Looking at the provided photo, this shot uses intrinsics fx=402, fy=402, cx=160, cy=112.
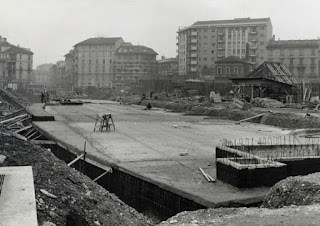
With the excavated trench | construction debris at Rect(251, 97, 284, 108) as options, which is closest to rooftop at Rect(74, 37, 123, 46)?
construction debris at Rect(251, 97, 284, 108)

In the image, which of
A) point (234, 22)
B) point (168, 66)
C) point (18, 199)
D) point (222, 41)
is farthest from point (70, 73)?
point (18, 199)

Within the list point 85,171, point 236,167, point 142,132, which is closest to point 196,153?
point 85,171

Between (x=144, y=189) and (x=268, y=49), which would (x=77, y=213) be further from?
(x=268, y=49)

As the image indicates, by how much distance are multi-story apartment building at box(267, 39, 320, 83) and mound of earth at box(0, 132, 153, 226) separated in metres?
91.3

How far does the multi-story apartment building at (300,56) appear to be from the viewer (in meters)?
95.5

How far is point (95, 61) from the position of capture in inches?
4966

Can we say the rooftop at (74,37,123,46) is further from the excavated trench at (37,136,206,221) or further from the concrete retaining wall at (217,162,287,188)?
the concrete retaining wall at (217,162,287,188)

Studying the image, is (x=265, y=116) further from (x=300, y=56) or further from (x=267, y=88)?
(x=300, y=56)

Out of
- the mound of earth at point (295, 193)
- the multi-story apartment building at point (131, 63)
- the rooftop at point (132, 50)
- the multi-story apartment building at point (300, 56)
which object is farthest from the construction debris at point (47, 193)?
the rooftop at point (132, 50)

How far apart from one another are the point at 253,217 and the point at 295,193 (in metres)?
2.24

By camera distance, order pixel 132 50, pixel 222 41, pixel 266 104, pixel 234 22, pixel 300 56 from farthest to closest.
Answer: pixel 132 50 → pixel 222 41 → pixel 234 22 → pixel 300 56 → pixel 266 104

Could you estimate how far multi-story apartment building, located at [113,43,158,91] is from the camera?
119500 millimetres

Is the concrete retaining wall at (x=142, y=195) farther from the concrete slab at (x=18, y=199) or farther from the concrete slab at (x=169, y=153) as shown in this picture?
the concrete slab at (x=18, y=199)

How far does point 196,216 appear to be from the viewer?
7.76m
